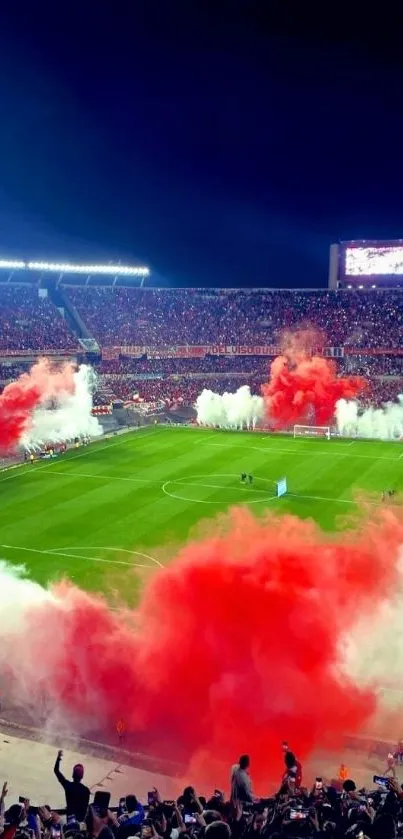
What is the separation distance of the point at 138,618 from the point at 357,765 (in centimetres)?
743

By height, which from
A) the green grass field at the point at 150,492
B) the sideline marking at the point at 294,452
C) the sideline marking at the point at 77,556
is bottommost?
the sideline marking at the point at 77,556

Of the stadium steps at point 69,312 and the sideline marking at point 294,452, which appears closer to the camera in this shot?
the sideline marking at point 294,452

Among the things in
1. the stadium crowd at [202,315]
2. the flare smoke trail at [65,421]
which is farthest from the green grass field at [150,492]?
the stadium crowd at [202,315]

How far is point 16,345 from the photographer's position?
73.9 meters

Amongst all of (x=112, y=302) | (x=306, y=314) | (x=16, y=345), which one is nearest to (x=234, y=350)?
(x=306, y=314)

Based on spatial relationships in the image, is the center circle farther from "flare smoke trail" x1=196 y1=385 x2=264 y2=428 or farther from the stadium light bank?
the stadium light bank

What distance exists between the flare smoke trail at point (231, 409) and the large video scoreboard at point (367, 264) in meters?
32.9

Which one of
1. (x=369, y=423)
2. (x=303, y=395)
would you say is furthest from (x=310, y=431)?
(x=369, y=423)

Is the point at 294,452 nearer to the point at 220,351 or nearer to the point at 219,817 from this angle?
the point at 220,351

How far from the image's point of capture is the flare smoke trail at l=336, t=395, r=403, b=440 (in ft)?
190

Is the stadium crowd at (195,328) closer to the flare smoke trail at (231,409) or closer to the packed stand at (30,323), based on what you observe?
the packed stand at (30,323)

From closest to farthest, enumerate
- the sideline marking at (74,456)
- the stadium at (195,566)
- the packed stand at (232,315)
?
1. the stadium at (195,566)
2. the sideline marking at (74,456)
3. the packed stand at (232,315)

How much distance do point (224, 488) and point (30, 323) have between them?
46.3 metres

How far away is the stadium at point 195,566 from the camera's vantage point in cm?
1627
